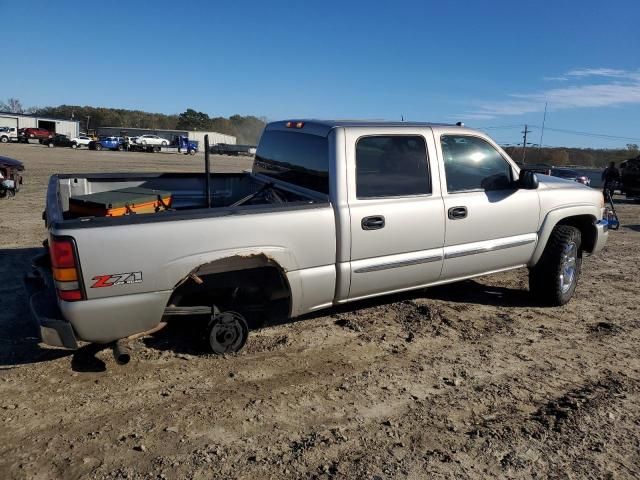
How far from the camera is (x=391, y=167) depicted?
4.49 meters

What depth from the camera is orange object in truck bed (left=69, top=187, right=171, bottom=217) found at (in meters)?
4.31

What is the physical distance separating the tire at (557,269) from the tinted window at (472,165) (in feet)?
3.04

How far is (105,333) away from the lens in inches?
133

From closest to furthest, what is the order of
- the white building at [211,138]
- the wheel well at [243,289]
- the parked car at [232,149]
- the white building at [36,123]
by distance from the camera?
the wheel well at [243,289] < the parked car at [232,149] < the white building at [36,123] < the white building at [211,138]

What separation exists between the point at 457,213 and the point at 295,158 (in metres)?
1.56

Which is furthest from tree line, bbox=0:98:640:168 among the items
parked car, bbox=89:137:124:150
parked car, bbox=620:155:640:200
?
parked car, bbox=620:155:640:200

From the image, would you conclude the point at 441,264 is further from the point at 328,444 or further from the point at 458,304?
the point at 328,444

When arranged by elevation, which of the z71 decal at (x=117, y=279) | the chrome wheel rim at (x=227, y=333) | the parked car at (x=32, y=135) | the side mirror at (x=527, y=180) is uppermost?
the parked car at (x=32, y=135)

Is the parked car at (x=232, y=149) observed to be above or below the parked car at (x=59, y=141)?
below

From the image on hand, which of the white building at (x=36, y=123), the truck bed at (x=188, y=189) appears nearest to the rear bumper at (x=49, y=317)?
the truck bed at (x=188, y=189)

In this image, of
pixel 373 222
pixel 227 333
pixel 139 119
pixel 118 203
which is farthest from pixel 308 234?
pixel 139 119

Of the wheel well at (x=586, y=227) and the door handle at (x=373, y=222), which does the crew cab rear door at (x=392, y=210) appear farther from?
the wheel well at (x=586, y=227)

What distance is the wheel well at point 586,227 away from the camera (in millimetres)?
5836

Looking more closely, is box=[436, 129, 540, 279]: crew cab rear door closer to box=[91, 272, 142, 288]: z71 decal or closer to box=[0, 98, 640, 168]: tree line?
box=[91, 272, 142, 288]: z71 decal
